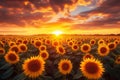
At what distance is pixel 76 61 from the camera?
12.1 meters

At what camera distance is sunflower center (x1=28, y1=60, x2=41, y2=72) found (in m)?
6.86

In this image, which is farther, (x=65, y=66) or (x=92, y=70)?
(x=65, y=66)

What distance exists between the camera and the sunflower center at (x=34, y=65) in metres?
6.86

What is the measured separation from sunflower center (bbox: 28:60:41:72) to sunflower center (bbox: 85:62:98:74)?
1162mm

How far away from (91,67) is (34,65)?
1.39m

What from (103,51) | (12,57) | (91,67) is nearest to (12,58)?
(12,57)

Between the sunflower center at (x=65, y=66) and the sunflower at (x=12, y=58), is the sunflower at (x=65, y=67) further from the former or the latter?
the sunflower at (x=12, y=58)

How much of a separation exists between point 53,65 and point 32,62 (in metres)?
5.17

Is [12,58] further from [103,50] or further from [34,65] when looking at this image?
[103,50]

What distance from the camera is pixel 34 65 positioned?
274 inches

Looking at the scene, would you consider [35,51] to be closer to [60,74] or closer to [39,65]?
[60,74]

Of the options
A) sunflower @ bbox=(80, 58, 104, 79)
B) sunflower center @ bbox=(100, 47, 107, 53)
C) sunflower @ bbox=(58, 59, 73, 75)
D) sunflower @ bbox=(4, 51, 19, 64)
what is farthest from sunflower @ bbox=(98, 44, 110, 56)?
sunflower @ bbox=(80, 58, 104, 79)

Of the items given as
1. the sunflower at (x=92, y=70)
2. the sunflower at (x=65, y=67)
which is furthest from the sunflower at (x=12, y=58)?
the sunflower at (x=92, y=70)

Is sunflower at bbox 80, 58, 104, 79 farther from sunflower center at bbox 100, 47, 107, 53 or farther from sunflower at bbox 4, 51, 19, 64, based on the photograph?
sunflower center at bbox 100, 47, 107, 53
